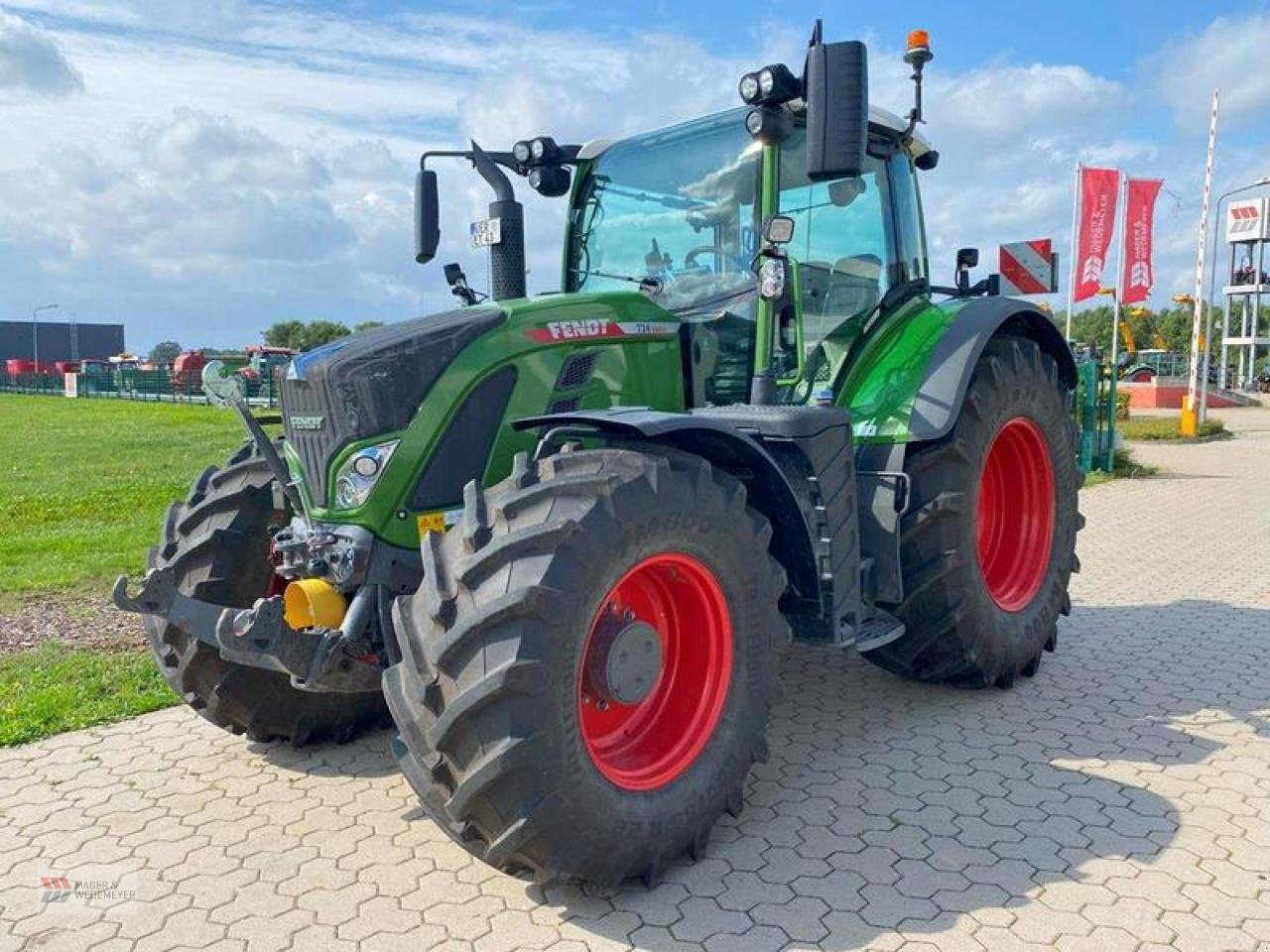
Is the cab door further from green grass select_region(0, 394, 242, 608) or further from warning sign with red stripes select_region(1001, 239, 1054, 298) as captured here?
green grass select_region(0, 394, 242, 608)

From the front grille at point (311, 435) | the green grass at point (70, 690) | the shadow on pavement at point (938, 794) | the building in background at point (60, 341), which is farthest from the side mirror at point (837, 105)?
the building in background at point (60, 341)

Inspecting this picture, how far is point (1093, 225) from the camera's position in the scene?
18.6 meters

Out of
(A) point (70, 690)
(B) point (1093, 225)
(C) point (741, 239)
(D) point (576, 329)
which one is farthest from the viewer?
(B) point (1093, 225)

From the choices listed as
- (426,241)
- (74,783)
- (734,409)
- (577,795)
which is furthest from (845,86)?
(74,783)

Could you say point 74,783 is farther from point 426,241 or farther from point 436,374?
point 426,241

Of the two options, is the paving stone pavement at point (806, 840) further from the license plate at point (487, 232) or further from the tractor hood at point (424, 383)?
the license plate at point (487, 232)

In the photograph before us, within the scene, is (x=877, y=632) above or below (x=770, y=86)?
below

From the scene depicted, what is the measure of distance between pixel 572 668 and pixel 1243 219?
160 feet

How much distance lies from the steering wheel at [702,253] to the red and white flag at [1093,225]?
1570 cm

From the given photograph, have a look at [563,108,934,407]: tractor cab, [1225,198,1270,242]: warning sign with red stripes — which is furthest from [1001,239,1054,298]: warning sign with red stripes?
[1225,198,1270,242]: warning sign with red stripes

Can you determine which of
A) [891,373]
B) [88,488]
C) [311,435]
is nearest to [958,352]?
[891,373]

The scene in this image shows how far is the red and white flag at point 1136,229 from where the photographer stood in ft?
66.6

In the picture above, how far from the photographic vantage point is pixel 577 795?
2.95 meters

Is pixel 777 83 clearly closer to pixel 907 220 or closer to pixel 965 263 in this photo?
pixel 907 220
